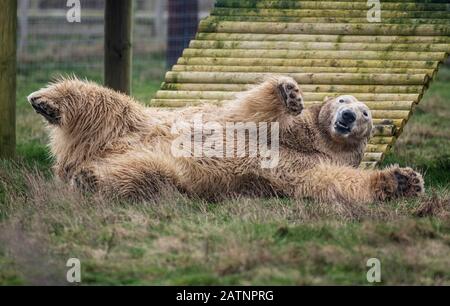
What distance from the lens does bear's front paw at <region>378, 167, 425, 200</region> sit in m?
7.53

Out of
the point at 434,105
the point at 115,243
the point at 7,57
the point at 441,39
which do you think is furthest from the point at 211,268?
the point at 434,105

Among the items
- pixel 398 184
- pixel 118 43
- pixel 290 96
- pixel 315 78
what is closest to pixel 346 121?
pixel 290 96

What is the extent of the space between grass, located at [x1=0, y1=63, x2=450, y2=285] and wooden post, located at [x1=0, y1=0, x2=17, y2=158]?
93 centimetres

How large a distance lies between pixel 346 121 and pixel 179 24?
27.7 feet

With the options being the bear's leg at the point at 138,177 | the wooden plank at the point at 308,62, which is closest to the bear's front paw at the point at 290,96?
the bear's leg at the point at 138,177

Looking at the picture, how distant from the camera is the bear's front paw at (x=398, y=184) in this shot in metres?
7.53

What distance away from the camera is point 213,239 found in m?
6.26

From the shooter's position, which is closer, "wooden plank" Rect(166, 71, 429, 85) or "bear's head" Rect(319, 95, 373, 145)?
"bear's head" Rect(319, 95, 373, 145)

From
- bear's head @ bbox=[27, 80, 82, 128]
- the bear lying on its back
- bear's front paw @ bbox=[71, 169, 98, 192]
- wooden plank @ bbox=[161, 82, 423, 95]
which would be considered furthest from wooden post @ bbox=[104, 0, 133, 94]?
bear's front paw @ bbox=[71, 169, 98, 192]

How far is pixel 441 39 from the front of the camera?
381 inches

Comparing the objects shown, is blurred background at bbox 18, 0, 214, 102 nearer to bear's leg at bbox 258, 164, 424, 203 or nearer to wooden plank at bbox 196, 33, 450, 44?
wooden plank at bbox 196, 33, 450, 44

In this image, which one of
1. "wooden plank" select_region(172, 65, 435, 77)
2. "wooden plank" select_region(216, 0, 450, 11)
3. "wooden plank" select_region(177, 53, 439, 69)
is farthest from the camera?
"wooden plank" select_region(216, 0, 450, 11)

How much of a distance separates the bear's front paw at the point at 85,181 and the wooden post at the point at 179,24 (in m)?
8.30
